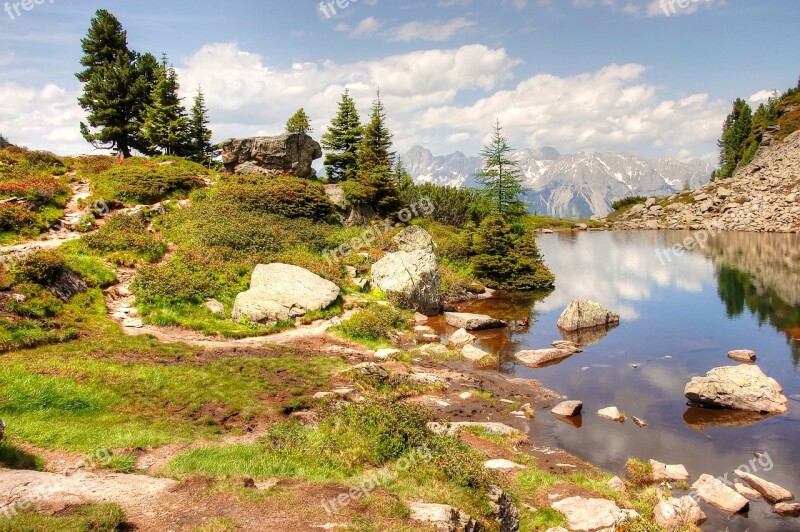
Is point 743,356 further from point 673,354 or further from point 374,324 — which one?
point 374,324

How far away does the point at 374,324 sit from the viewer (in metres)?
27.5

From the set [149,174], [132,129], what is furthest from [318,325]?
[132,129]

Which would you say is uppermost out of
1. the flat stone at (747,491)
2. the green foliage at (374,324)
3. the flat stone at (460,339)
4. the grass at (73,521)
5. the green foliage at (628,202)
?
the green foliage at (628,202)

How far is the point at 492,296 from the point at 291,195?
21052 millimetres

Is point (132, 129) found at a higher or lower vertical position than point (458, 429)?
higher

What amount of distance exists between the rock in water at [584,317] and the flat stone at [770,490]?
1765cm

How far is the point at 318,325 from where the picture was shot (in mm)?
27188

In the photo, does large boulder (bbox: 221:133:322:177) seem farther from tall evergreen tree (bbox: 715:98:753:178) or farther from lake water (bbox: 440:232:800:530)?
tall evergreen tree (bbox: 715:98:753:178)

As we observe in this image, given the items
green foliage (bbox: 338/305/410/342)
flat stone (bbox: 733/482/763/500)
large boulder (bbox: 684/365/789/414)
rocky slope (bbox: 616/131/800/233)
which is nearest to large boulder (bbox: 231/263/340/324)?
green foliage (bbox: 338/305/410/342)

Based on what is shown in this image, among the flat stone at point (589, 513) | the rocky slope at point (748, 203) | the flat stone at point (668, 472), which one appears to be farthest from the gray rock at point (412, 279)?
the rocky slope at point (748, 203)

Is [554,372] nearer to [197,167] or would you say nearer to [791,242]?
[197,167]

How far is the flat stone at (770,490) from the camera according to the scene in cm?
1315

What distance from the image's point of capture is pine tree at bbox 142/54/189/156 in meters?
52.5

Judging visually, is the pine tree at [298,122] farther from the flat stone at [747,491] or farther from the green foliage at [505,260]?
the flat stone at [747,491]
